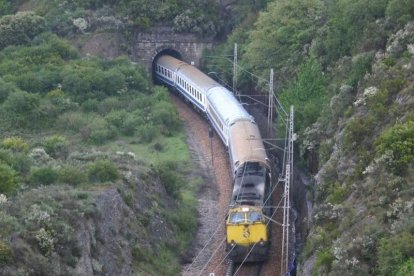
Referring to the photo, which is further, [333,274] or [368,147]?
[368,147]

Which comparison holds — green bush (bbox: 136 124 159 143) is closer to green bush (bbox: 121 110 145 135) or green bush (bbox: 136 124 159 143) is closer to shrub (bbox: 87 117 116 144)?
green bush (bbox: 121 110 145 135)

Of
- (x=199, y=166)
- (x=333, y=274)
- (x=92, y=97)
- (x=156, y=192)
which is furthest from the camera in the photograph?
(x=92, y=97)

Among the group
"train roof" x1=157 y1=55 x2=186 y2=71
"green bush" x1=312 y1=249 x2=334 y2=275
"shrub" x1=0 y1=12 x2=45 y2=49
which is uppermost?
"shrub" x1=0 y1=12 x2=45 y2=49

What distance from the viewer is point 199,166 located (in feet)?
137

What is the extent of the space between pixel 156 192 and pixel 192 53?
32.5m

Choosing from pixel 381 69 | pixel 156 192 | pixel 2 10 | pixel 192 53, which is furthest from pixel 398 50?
pixel 2 10

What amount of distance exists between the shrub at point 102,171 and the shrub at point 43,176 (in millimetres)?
1811

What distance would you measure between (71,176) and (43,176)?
1.15 meters

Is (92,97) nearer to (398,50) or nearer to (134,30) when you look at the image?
(134,30)

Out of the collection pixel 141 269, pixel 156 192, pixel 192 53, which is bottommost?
pixel 141 269

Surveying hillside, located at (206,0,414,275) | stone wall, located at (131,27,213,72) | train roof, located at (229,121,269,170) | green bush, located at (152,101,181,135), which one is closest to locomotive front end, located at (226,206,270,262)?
hillside, located at (206,0,414,275)

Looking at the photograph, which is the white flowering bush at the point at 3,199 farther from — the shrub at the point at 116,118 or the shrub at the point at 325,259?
the shrub at the point at 116,118

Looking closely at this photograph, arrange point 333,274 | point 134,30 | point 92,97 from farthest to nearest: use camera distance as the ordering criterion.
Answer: point 134,30
point 92,97
point 333,274

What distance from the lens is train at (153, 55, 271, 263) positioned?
2697 cm
